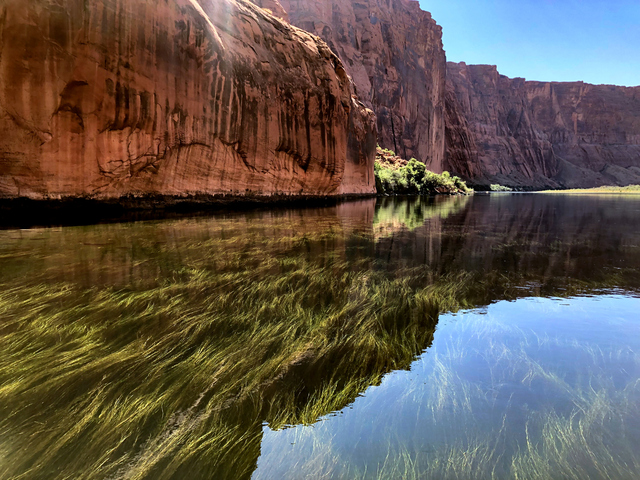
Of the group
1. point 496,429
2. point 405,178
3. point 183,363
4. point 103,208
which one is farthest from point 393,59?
point 496,429

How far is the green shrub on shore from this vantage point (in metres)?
44.2

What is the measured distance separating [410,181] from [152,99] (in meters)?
38.8

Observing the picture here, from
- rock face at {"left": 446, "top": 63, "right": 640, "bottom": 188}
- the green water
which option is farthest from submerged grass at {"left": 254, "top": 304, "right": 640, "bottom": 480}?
rock face at {"left": 446, "top": 63, "right": 640, "bottom": 188}

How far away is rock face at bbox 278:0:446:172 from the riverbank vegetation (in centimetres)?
1351

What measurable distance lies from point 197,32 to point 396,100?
57110 mm

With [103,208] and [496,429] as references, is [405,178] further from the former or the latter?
[496,429]

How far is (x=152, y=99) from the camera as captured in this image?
14.5m

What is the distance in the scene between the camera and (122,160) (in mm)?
14188

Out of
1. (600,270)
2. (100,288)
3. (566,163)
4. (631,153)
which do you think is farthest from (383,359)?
(631,153)

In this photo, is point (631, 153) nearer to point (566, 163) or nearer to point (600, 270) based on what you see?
point (566, 163)

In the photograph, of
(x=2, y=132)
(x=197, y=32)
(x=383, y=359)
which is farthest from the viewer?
(x=197, y=32)

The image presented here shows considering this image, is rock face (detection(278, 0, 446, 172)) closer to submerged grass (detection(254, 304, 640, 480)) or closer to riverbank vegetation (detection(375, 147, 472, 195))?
riverbank vegetation (detection(375, 147, 472, 195))

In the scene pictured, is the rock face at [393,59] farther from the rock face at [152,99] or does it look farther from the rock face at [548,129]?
the rock face at [152,99]

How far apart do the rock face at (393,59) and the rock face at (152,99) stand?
123ft
